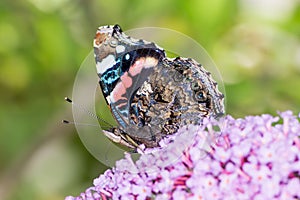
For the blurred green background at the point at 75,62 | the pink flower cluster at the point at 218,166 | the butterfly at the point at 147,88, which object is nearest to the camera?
the pink flower cluster at the point at 218,166

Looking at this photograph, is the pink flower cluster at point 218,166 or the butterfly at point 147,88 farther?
the butterfly at point 147,88

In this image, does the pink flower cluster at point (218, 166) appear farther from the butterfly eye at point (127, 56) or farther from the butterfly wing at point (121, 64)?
the butterfly eye at point (127, 56)

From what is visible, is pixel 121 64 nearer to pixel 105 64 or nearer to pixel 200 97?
pixel 105 64

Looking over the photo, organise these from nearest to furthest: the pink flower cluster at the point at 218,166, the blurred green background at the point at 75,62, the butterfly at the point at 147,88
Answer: the pink flower cluster at the point at 218,166 < the butterfly at the point at 147,88 < the blurred green background at the point at 75,62

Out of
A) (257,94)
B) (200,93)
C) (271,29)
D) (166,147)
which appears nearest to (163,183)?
(166,147)

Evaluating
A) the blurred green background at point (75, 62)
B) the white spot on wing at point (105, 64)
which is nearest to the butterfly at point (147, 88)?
the white spot on wing at point (105, 64)

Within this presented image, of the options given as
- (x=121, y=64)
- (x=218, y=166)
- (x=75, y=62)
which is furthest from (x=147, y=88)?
(x=75, y=62)

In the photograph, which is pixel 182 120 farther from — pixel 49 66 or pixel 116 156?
pixel 49 66

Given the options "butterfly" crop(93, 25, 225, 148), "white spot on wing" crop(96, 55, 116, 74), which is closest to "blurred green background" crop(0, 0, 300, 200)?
"butterfly" crop(93, 25, 225, 148)
